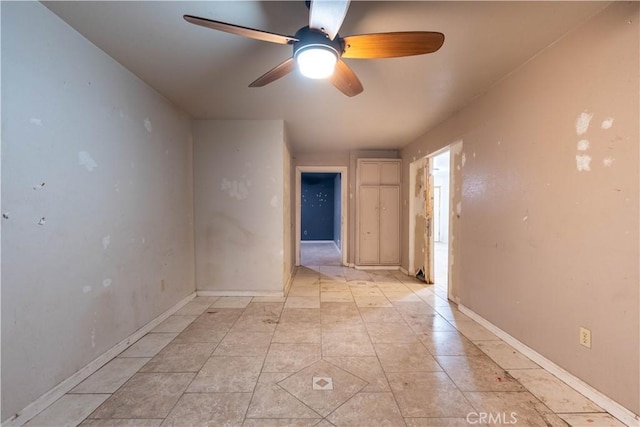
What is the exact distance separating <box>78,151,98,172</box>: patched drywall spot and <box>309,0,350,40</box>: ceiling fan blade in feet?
5.57

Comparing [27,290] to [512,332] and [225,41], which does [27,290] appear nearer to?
[225,41]

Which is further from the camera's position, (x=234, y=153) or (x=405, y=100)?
(x=234, y=153)

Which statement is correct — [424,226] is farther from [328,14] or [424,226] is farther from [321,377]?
[328,14]

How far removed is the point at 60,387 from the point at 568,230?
10.8 ft

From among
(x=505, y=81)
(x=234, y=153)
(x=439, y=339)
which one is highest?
(x=505, y=81)

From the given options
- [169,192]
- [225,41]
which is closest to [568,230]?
[225,41]

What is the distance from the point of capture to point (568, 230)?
1.68 m

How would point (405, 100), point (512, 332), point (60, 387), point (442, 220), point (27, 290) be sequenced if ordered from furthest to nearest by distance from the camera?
point (442, 220), point (405, 100), point (512, 332), point (60, 387), point (27, 290)

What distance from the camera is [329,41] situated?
1376 millimetres

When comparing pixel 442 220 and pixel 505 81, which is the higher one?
pixel 505 81

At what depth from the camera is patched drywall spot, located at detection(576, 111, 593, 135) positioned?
1555 mm

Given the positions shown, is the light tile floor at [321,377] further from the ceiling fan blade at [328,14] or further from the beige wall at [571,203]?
the ceiling fan blade at [328,14]

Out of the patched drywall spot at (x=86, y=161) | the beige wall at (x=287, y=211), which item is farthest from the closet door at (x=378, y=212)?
the patched drywall spot at (x=86, y=161)

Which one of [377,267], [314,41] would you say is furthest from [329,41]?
[377,267]
